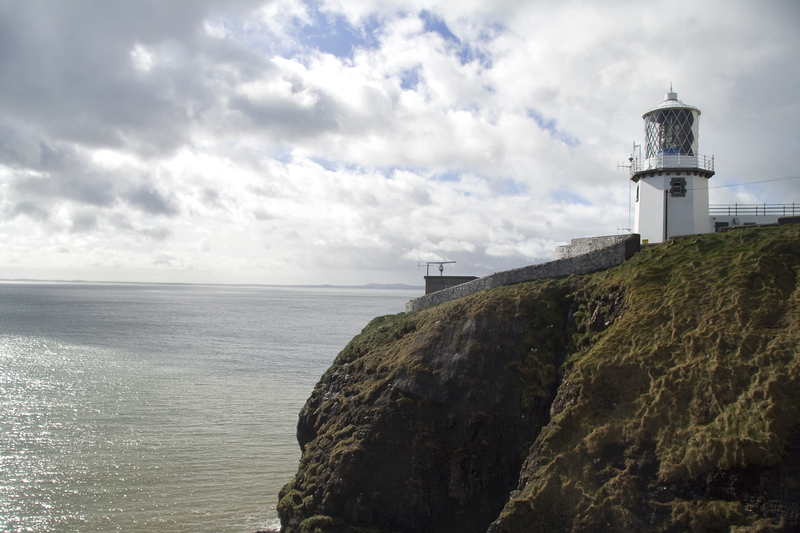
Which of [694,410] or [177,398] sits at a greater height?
[694,410]

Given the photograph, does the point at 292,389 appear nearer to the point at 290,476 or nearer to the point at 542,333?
the point at 290,476

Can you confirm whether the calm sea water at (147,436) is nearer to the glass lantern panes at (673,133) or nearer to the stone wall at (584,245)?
the stone wall at (584,245)

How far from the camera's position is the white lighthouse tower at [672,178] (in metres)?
27.7

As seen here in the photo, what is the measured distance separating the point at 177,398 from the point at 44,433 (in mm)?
8513

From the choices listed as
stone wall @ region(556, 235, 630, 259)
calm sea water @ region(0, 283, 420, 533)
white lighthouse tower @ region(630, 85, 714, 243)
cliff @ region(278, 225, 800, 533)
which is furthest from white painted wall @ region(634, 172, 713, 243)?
calm sea water @ region(0, 283, 420, 533)

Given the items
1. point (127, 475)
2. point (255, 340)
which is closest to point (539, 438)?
point (127, 475)

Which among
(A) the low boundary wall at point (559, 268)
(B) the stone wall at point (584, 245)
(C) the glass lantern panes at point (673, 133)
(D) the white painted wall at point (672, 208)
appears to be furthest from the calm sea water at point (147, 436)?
(C) the glass lantern panes at point (673, 133)

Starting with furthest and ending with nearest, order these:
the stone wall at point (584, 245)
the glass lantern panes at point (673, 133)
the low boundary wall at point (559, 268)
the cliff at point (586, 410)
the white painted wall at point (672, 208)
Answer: the glass lantern panes at point (673, 133) < the white painted wall at point (672, 208) < the stone wall at point (584, 245) < the low boundary wall at point (559, 268) < the cliff at point (586, 410)

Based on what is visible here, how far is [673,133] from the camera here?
93.0ft

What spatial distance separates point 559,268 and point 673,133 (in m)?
13.2

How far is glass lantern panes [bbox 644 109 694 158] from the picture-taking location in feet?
92.4

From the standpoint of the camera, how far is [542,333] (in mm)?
19219

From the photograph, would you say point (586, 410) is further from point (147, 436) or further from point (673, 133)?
point (147, 436)

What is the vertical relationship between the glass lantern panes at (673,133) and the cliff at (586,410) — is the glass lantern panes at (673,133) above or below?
above
